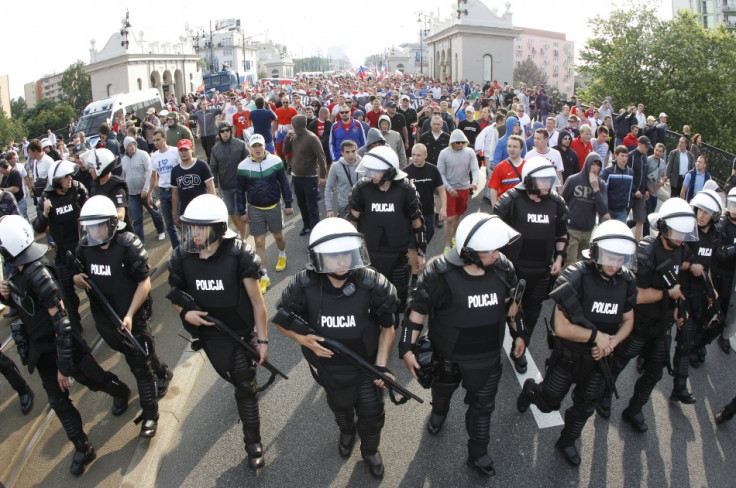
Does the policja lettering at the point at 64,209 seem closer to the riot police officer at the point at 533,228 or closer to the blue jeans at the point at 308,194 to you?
the blue jeans at the point at 308,194

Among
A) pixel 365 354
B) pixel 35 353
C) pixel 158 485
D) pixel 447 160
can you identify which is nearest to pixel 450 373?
pixel 365 354

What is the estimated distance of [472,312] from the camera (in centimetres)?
367

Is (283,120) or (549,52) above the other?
(549,52)

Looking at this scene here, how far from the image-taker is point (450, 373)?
12.9ft

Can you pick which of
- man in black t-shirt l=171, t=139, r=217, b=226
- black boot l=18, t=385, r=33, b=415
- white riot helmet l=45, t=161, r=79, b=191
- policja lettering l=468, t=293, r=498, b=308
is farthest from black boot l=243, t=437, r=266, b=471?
man in black t-shirt l=171, t=139, r=217, b=226

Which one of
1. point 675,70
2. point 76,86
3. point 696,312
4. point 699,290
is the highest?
point 76,86

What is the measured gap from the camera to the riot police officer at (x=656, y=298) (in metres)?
4.29

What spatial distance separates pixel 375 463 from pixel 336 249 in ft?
5.61

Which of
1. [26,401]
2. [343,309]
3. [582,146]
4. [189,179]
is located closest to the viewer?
[343,309]

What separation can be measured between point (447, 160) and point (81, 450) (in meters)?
5.67

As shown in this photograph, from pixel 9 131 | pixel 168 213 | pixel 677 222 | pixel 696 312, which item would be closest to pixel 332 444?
pixel 677 222

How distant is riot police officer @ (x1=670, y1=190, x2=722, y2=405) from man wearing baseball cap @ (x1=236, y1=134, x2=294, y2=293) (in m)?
4.81

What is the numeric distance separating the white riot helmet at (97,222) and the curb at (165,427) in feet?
5.31

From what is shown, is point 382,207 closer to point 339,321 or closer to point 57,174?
point 339,321
